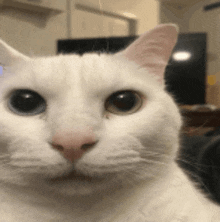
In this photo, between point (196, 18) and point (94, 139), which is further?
point (196, 18)

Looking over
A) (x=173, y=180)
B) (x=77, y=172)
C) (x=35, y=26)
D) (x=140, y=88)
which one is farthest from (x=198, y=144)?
(x=35, y=26)

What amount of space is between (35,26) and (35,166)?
294 mm

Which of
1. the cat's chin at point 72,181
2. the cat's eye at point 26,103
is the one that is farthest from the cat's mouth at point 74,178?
the cat's eye at point 26,103

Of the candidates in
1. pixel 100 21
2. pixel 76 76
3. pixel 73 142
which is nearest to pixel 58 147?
pixel 73 142

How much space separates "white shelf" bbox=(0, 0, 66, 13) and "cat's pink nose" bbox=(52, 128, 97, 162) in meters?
0.29

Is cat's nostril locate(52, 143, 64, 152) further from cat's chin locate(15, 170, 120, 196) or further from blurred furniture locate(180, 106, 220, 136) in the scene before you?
blurred furniture locate(180, 106, 220, 136)

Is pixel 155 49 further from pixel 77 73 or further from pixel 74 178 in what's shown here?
pixel 74 178

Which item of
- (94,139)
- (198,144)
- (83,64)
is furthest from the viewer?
(198,144)

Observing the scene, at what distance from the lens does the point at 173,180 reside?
47 centimetres

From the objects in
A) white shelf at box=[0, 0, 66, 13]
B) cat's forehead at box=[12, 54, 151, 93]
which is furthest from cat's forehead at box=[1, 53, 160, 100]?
white shelf at box=[0, 0, 66, 13]

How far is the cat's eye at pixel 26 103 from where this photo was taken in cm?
40

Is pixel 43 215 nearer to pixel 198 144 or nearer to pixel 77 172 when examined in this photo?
pixel 77 172

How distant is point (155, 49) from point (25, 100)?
30 cm

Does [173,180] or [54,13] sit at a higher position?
[54,13]
